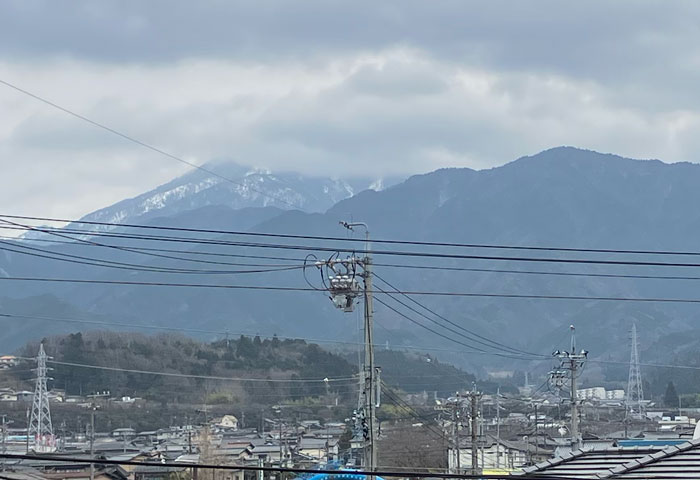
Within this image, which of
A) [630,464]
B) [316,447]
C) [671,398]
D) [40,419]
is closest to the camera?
[630,464]

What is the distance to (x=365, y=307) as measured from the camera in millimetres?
28562

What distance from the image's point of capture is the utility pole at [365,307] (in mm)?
27656

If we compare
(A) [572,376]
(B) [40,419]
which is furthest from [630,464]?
(B) [40,419]

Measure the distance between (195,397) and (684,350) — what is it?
123 m

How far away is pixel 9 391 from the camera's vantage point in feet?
287

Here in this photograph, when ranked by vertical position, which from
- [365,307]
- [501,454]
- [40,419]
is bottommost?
[501,454]

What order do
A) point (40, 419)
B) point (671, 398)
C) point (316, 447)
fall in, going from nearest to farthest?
point (40, 419) < point (316, 447) < point (671, 398)

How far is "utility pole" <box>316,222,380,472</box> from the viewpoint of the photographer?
2766 centimetres

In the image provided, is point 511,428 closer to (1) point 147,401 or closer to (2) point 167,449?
(1) point 147,401

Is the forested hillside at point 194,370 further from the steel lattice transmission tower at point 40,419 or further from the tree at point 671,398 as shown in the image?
the tree at point 671,398

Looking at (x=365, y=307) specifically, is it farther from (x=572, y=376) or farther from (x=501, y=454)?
(x=501, y=454)

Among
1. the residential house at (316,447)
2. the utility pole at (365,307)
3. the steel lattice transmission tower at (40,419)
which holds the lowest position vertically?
the residential house at (316,447)

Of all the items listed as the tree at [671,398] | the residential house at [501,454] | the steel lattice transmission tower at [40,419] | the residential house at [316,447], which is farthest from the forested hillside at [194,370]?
the tree at [671,398]

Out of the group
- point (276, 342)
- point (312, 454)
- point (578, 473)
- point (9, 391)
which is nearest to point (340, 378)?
point (276, 342)
